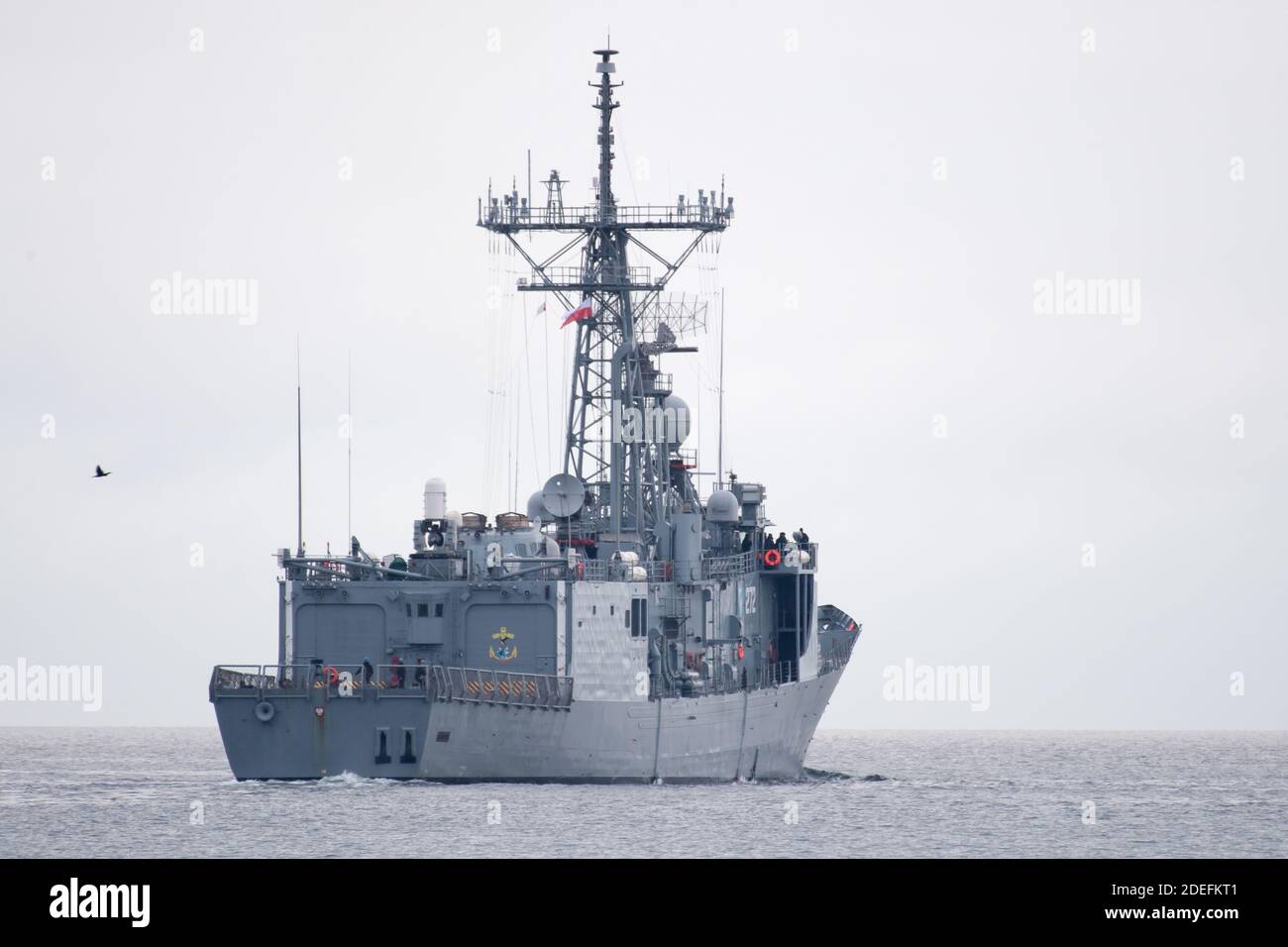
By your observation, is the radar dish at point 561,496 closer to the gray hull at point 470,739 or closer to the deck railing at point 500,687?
the gray hull at point 470,739

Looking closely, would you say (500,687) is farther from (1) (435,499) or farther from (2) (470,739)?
(1) (435,499)

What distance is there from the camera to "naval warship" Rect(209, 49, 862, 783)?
51.1 metres

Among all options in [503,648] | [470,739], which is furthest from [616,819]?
[503,648]

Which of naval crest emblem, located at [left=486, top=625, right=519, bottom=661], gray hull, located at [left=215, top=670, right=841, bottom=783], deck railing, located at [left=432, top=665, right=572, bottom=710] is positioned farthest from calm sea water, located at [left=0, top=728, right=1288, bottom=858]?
naval crest emblem, located at [left=486, top=625, right=519, bottom=661]

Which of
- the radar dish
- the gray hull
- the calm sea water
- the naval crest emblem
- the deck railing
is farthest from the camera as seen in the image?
the radar dish

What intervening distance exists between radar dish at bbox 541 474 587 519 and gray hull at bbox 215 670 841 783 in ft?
19.3

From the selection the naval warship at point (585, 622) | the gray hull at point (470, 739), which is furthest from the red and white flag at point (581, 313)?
Answer: the gray hull at point (470, 739)

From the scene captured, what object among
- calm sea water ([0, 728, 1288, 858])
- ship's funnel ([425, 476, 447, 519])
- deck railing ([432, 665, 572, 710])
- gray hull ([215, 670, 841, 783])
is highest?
ship's funnel ([425, 476, 447, 519])

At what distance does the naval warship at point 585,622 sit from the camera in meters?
51.1

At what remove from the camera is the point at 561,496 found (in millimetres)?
59406

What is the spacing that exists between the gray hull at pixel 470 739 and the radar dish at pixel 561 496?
588 cm

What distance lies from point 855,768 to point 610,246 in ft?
113

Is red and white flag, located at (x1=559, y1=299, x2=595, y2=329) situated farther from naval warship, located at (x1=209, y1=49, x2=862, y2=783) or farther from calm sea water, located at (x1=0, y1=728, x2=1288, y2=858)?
calm sea water, located at (x1=0, y1=728, x2=1288, y2=858)

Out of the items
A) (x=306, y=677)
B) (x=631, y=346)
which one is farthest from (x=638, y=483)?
(x=306, y=677)
